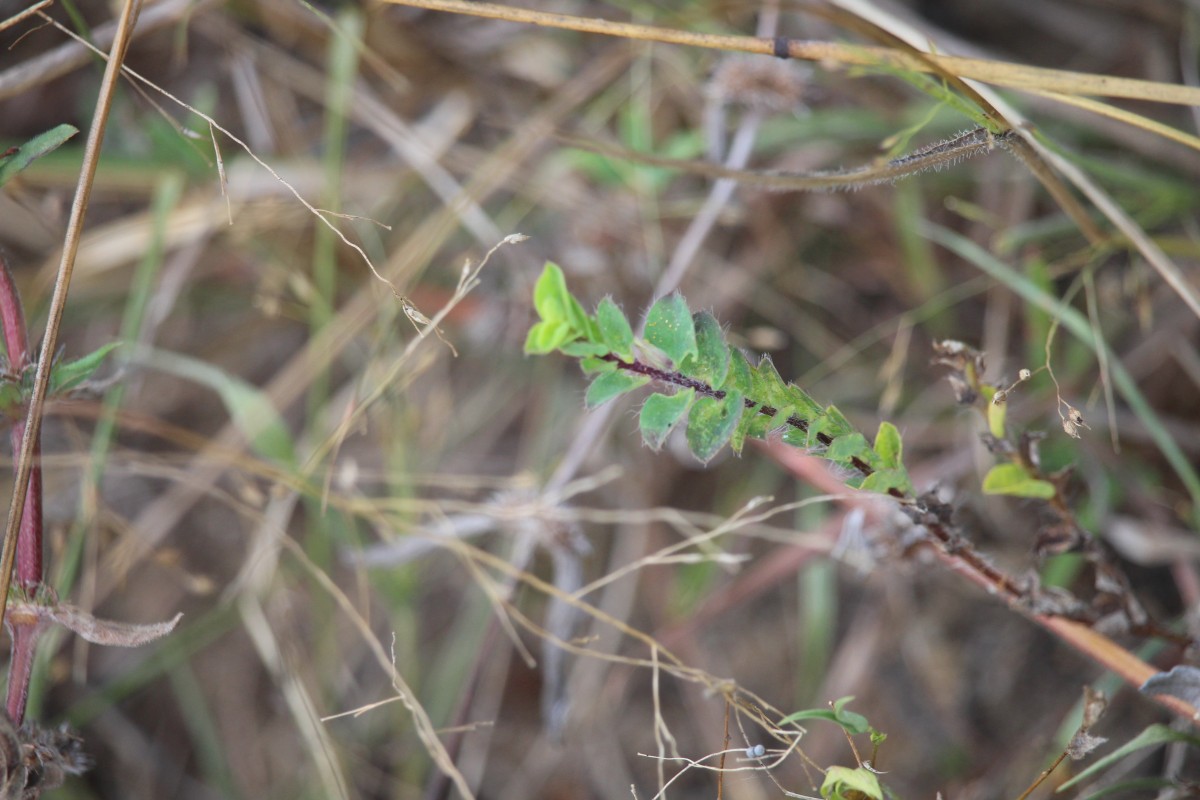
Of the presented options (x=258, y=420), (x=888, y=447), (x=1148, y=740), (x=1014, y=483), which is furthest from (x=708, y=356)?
(x=258, y=420)

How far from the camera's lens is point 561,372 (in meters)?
1.52

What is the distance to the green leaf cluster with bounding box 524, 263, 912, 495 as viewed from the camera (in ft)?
2.00

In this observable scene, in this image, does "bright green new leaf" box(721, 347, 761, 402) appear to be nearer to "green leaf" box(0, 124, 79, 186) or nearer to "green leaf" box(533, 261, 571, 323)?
"green leaf" box(533, 261, 571, 323)

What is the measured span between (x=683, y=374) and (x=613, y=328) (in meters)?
0.06

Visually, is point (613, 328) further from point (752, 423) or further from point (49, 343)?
point (49, 343)

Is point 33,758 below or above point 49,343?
below

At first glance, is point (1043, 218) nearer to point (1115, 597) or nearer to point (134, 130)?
point (1115, 597)

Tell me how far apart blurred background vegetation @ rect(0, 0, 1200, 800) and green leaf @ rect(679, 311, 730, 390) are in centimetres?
51

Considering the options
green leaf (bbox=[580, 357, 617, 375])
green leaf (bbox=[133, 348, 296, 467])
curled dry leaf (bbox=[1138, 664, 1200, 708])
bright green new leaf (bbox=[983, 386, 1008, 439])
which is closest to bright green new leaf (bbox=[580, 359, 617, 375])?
green leaf (bbox=[580, 357, 617, 375])

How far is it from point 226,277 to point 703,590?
3.10 ft

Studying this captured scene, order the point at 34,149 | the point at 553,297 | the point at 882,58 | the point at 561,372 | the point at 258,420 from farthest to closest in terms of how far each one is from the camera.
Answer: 1. the point at 561,372
2. the point at 258,420
3. the point at 882,58
4. the point at 34,149
5. the point at 553,297

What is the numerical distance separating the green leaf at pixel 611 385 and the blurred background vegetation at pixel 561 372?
0.49 m

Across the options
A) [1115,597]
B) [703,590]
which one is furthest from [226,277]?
[1115,597]

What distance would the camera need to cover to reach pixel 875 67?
82cm
